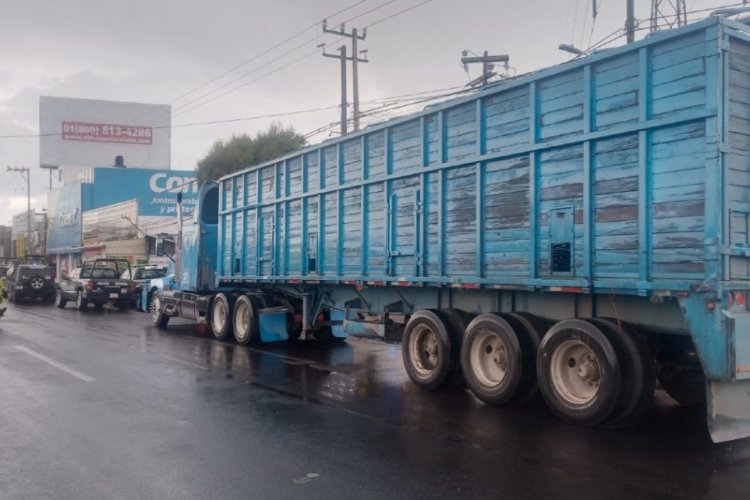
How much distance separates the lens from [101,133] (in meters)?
58.8

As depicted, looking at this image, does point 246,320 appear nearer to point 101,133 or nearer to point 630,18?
point 630,18

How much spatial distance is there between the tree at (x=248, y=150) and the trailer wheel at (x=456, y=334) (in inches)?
927

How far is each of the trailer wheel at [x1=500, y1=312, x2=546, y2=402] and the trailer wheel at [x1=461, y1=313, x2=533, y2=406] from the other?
7cm

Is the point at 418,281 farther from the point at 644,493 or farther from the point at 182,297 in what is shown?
the point at 182,297

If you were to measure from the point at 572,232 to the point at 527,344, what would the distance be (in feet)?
4.49

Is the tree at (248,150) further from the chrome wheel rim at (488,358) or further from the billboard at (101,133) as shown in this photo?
the billboard at (101,133)

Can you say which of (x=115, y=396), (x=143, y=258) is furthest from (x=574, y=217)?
(x=143, y=258)

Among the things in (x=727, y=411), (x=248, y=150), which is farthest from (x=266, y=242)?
(x=248, y=150)

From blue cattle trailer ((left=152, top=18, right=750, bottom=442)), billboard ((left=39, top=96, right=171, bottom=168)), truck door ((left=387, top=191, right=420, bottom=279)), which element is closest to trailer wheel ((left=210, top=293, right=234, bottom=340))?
blue cattle trailer ((left=152, top=18, right=750, bottom=442))

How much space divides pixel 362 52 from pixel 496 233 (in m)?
19.3

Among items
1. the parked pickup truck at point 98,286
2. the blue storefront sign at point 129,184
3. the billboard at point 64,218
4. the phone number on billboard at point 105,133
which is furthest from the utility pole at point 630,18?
the phone number on billboard at point 105,133

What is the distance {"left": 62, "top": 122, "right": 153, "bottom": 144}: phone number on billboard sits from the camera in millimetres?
58094

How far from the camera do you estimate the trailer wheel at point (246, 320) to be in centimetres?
1413

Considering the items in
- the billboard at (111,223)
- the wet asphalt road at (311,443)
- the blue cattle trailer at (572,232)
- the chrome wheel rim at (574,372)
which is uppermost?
the billboard at (111,223)
